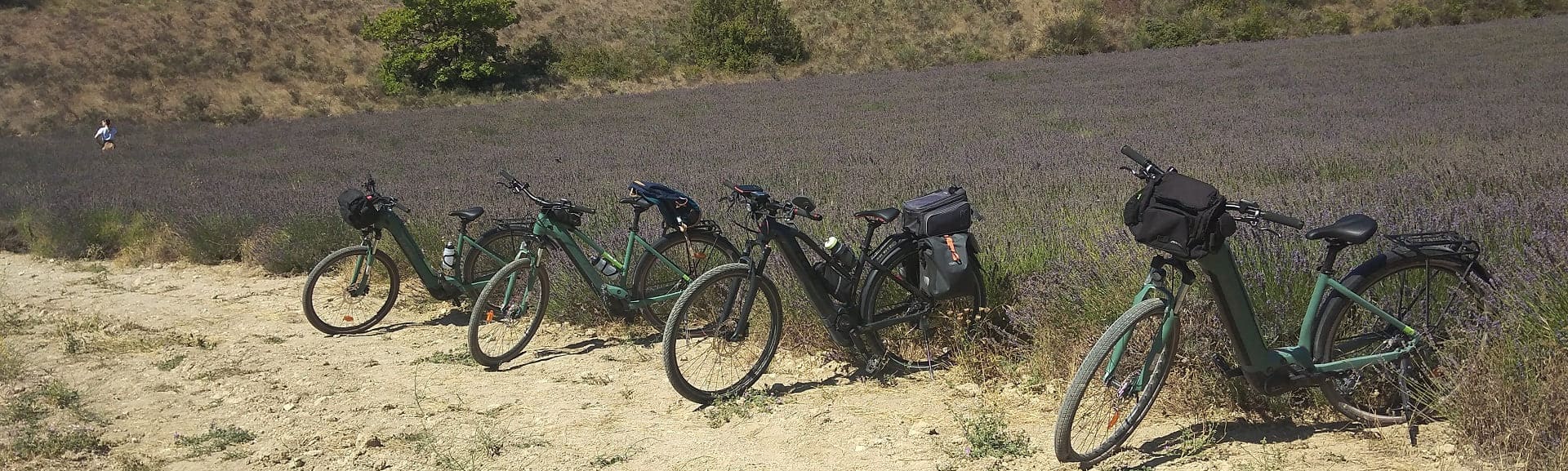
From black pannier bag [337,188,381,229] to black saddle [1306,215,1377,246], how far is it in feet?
16.2

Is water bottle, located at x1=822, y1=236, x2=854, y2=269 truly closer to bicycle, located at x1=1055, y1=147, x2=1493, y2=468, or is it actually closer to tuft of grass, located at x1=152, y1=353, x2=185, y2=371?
bicycle, located at x1=1055, y1=147, x2=1493, y2=468

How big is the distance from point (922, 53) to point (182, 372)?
33846 mm

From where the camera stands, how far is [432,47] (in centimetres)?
3566

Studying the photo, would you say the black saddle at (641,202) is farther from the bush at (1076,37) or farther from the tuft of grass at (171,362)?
the bush at (1076,37)

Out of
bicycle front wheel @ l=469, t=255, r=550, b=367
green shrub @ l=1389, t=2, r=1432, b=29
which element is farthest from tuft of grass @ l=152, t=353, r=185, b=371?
green shrub @ l=1389, t=2, r=1432, b=29

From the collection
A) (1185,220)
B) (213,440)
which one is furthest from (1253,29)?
(213,440)

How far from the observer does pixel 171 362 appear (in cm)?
554

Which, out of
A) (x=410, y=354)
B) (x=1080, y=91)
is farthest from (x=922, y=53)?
(x=410, y=354)

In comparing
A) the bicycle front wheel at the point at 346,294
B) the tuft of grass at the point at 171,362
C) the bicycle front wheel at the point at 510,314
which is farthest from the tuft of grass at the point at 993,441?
the tuft of grass at the point at 171,362

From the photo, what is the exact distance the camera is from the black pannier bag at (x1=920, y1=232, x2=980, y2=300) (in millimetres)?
4152

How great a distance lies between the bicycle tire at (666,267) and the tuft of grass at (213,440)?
187cm

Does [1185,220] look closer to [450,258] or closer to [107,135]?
[450,258]

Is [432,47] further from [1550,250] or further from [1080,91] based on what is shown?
[1550,250]

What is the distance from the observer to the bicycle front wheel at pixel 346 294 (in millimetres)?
6133
